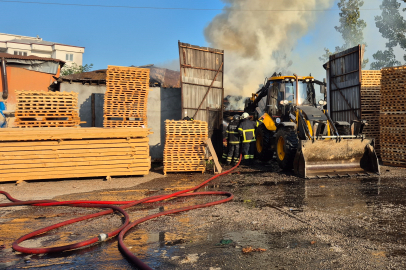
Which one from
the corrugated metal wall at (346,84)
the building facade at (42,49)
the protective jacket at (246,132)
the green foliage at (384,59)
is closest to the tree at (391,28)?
the green foliage at (384,59)

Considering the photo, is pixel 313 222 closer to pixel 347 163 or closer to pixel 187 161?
pixel 347 163

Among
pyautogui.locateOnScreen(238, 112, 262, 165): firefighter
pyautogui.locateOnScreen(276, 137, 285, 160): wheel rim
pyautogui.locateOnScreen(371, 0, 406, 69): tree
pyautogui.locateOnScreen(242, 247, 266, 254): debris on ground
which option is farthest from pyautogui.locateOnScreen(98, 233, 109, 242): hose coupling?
pyautogui.locateOnScreen(371, 0, 406, 69): tree

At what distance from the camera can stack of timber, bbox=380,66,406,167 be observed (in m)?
10.9

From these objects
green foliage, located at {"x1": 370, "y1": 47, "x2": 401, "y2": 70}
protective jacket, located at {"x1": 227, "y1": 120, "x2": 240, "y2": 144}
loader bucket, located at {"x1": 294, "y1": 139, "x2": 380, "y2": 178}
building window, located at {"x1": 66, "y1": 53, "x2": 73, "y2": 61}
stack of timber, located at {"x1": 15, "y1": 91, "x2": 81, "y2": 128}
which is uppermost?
building window, located at {"x1": 66, "y1": 53, "x2": 73, "y2": 61}

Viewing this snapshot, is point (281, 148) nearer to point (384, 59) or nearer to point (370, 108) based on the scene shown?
point (370, 108)

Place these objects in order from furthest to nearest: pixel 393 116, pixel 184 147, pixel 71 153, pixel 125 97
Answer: pixel 125 97 < pixel 393 116 < pixel 184 147 < pixel 71 153

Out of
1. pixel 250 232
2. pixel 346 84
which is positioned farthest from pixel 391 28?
pixel 250 232

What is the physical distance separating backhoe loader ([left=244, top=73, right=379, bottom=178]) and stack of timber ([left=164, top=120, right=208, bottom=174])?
2.50 m

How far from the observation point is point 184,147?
10367 mm

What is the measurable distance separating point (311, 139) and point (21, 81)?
13.2 metres

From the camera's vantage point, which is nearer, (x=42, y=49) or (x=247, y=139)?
(x=247, y=139)

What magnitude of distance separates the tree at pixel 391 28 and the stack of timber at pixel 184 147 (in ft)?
99.2

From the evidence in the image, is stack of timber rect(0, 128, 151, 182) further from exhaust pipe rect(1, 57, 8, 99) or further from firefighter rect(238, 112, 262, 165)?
exhaust pipe rect(1, 57, 8, 99)

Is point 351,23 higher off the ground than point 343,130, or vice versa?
point 351,23
